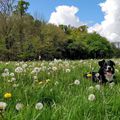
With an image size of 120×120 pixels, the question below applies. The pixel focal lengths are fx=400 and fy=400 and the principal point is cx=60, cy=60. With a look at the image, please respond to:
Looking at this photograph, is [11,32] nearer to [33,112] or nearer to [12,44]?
[12,44]

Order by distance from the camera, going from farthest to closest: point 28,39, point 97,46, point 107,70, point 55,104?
1. point 97,46
2. point 28,39
3. point 107,70
4. point 55,104

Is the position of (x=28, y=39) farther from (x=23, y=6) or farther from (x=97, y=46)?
(x=97, y=46)

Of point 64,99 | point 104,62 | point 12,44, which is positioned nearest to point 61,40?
point 12,44

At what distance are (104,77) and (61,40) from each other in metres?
58.4

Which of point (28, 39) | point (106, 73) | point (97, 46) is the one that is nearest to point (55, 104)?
point (106, 73)

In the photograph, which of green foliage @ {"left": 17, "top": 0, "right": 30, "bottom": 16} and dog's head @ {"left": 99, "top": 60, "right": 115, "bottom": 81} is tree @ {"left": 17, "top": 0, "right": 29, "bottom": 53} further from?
dog's head @ {"left": 99, "top": 60, "right": 115, "bottom": 81}

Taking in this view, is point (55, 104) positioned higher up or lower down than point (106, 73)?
lower down

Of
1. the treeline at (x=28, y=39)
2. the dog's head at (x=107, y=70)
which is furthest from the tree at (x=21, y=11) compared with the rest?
the dog's head at (x=107, y=70)

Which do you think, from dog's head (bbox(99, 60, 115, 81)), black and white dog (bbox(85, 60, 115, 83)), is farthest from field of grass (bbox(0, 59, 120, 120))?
dog's head (bbox(99, 60, 115, 81))

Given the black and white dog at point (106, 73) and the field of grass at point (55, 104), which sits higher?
the black and white dog at point (106, 73)

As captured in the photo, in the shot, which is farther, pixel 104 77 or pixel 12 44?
pixel 12 44

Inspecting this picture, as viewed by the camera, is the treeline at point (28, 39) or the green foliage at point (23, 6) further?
the green foliage at point (23, 6)

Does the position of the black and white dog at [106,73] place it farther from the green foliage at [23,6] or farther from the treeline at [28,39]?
the green foliage at [23,6]

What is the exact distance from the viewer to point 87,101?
16.3 feet
